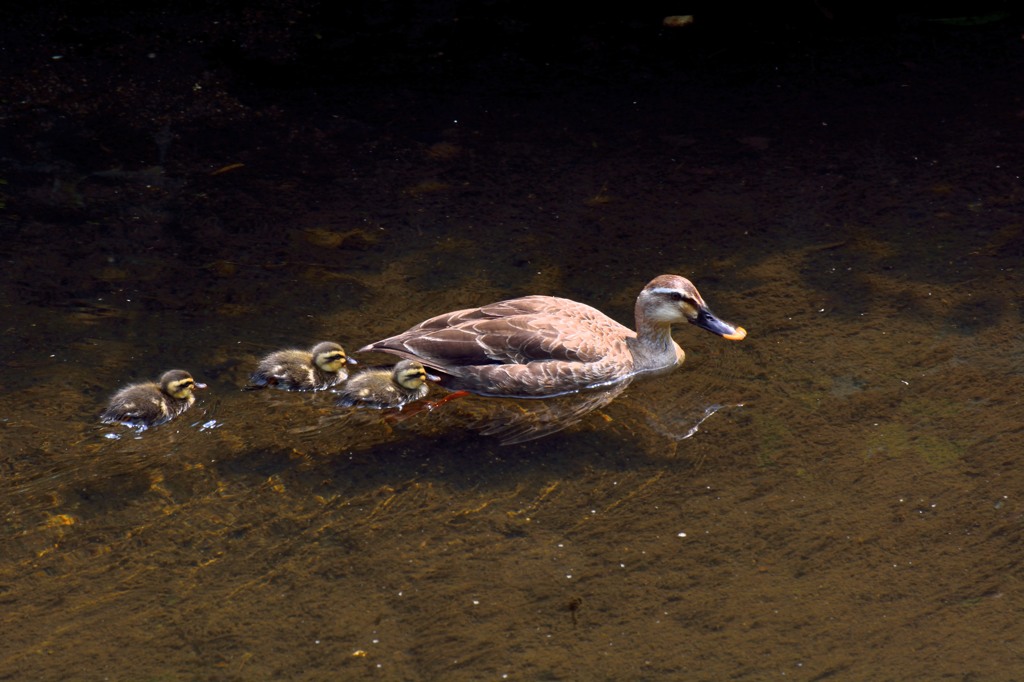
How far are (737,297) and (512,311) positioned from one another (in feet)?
4.30

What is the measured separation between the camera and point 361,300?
6852 mm

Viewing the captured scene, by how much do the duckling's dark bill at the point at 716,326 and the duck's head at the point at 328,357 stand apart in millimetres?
1856

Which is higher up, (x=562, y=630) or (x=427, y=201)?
(x=427, y=201)

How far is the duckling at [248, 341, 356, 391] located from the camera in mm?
6051

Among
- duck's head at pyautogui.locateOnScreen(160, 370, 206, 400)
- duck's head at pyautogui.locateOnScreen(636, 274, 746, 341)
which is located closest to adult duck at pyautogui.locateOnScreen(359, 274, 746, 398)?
duck's head at pyautogui.locateOnScreen(636, 274, 746, 341)

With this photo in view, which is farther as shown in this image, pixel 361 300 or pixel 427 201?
pixel 427 201

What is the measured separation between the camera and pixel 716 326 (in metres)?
6.42

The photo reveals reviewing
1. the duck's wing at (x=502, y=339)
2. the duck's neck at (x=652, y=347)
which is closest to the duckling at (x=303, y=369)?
the duck's wing at (x=502, y=339)

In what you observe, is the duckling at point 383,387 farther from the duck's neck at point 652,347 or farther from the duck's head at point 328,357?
the duck's neck at point 652,347

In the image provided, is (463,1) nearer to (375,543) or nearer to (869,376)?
(869,376)

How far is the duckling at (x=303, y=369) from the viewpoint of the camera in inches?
238

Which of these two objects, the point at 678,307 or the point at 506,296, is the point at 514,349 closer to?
the point at 506,296

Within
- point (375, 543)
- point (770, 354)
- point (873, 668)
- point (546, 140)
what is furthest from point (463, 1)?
point (873, 668)

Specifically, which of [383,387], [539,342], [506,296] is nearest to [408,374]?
[383,387]
